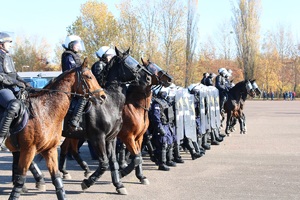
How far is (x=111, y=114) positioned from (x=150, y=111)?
241cm

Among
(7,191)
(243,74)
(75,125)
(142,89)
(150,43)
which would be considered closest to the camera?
(75,125)

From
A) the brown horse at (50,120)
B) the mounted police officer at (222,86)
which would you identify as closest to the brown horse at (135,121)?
the brown horse at (50,120)

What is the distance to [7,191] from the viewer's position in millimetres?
8773

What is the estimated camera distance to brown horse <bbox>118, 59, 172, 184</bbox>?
30.1ft

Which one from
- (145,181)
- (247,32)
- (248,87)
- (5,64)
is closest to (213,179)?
(145,181)

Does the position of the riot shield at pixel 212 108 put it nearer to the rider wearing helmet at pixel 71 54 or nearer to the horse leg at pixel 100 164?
the rider wearing helmet at pixel 71 54

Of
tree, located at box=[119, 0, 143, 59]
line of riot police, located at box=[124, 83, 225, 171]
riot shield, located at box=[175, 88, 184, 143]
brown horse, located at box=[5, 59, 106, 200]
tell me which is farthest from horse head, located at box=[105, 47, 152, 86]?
tree, located at box=[119, 0, 143, 59]

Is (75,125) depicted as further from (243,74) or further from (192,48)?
(243,74)

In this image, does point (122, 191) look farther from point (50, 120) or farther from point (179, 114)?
point (179, 114)

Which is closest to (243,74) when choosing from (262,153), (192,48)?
(192,48)

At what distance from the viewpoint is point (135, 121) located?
9.24m

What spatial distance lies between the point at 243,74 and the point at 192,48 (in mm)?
15451

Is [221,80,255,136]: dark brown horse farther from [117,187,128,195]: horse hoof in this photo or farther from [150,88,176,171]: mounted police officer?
[117,187,128,195]: horse hoof

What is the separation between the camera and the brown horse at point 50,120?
22.7ft
